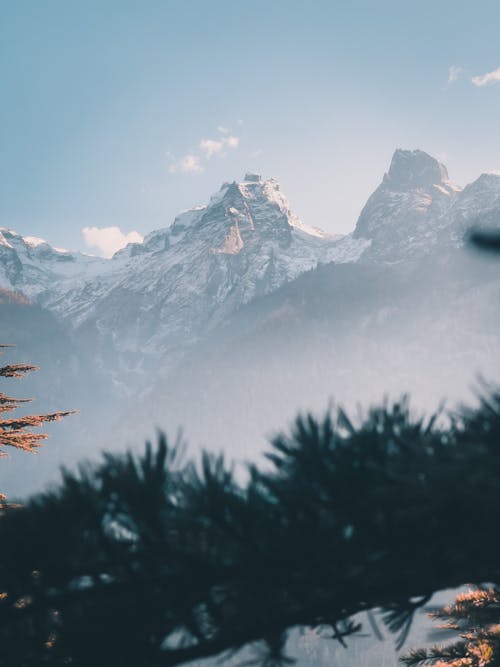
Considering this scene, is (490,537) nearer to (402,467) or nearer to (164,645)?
(402,467)

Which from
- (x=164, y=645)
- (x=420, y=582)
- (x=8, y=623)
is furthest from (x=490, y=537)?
(x=8, y=623)

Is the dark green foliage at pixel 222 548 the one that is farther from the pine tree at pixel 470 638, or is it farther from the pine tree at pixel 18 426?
the pine tree at pixel 18 426

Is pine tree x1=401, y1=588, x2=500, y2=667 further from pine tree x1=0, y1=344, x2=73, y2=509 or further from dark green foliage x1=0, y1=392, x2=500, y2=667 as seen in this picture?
pine tree x1=0, y1=344, x2=73, y2=509

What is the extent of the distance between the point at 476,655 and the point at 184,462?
5.66 meters

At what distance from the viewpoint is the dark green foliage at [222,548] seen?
2.15 meters

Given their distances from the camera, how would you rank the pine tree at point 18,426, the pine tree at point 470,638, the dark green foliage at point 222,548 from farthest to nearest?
the pine tree at point 18,426, the pine tree at point 470,638, the dark green foliage at point 222,548

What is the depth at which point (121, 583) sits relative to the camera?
223cm

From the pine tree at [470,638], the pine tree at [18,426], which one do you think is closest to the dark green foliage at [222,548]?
the pine tree at [470,638]

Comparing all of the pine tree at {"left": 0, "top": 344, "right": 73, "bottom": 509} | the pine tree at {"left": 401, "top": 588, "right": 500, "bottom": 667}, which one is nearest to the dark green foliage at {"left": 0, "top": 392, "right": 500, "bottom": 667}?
the pine tree at {"left": 401, "top": 588, "right": 500, "bottom": 667}

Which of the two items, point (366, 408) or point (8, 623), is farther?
point (366, 408)

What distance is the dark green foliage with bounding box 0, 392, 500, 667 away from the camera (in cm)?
215

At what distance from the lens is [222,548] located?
2.14 meters

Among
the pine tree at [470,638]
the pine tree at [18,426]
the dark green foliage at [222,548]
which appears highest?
the pine tree at [18,426]

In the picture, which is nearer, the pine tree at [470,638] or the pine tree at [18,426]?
the pine tree at [470,638]
